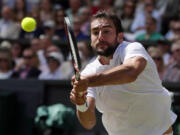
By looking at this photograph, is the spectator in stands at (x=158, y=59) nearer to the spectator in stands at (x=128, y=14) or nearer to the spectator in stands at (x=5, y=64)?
the spectator in stands at (x=128, y=14)

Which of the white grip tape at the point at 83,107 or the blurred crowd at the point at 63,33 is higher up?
the white grip tape at the point at 83,107

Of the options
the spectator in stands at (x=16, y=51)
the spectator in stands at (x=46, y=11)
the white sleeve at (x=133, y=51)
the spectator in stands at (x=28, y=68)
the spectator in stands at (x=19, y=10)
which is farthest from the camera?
the spectator in stands at (x=19, y=10)

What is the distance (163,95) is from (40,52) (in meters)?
5.86

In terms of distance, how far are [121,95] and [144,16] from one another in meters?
6.32

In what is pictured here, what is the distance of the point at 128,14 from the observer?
1009cm

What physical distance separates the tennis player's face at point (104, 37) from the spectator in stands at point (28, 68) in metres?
5.04

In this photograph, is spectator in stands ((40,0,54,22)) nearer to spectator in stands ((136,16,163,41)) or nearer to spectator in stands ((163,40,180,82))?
spectator in stands ((136,16,163,41))

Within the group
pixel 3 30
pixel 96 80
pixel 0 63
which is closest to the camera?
pixel 96 80

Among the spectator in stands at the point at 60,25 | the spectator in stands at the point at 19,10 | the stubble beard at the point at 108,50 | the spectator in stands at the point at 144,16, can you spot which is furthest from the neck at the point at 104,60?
the spectator in stands at the point at 19,10

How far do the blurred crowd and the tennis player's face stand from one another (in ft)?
13.0

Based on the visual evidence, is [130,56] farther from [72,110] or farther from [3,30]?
[3,30]

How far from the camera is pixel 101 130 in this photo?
7.44 metres

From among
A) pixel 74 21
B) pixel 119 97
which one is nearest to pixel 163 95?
pixel 119 97

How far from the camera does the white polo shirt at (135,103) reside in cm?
365
